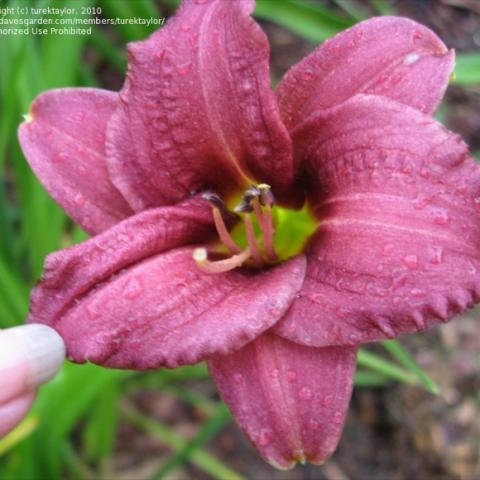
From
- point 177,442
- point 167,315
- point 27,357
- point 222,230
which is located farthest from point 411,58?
point 177,442

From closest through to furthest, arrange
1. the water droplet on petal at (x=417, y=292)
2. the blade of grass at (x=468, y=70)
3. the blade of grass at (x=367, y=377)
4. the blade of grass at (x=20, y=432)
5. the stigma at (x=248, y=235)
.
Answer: the water droplet on petal at (x=417, y=292), the stigma at (x=248, y=235), the blade of grass at (x=468, y=70), the blade of grass at (x=20, y=432), the blade of grass at (x=367, y=377)

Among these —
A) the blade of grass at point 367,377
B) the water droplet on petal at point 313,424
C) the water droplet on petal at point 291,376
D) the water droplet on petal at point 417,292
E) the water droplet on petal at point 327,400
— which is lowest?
the blade of grass at point 367,377

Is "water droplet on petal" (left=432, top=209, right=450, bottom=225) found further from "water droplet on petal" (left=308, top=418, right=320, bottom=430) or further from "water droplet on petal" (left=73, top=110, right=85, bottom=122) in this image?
"water droplet on petal" (left=73, top=110, right=85, bottom=122)

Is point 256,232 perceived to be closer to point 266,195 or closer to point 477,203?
point 266,195

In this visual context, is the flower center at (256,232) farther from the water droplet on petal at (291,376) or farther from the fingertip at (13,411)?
the fingertip at (13,411)

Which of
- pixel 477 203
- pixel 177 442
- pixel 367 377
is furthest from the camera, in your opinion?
pixel 177 442

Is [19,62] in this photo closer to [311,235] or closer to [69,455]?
[311,235]

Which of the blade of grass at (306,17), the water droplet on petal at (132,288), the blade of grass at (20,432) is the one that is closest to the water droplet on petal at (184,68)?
the water droplet on petal at (132,288)
